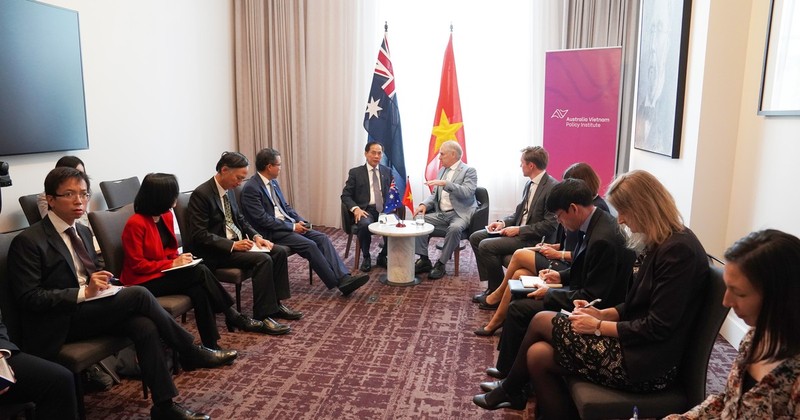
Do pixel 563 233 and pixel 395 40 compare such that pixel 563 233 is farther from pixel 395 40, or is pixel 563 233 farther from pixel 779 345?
pixel 395 40

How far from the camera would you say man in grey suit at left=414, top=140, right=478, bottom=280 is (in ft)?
16.2

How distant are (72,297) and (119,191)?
87.1 inches

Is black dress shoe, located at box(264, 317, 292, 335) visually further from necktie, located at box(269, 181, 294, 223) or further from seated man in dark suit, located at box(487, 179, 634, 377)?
seated man in dark suit, located at box(487, 179, 634, 377)

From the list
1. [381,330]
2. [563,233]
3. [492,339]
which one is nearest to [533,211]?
[563,233]

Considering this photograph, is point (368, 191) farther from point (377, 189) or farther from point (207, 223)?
point (207, 223)

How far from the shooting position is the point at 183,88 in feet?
18.2

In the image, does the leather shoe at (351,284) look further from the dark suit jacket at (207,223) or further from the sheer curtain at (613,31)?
the sheer curtain at (613,31)

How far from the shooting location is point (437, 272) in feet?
16.1

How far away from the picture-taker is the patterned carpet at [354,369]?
271cm

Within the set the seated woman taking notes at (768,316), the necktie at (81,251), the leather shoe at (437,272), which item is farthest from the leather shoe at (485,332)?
the necktie at (81,251)

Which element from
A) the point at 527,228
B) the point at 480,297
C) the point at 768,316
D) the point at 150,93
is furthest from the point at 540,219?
the point at 150,93

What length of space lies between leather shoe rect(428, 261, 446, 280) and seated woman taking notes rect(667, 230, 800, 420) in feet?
11.5

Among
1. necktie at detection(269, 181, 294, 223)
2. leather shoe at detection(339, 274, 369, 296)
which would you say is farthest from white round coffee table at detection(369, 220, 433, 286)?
necktie at detection(269, 181, 294, 223)

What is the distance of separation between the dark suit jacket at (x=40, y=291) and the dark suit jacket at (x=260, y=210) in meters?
1.90
